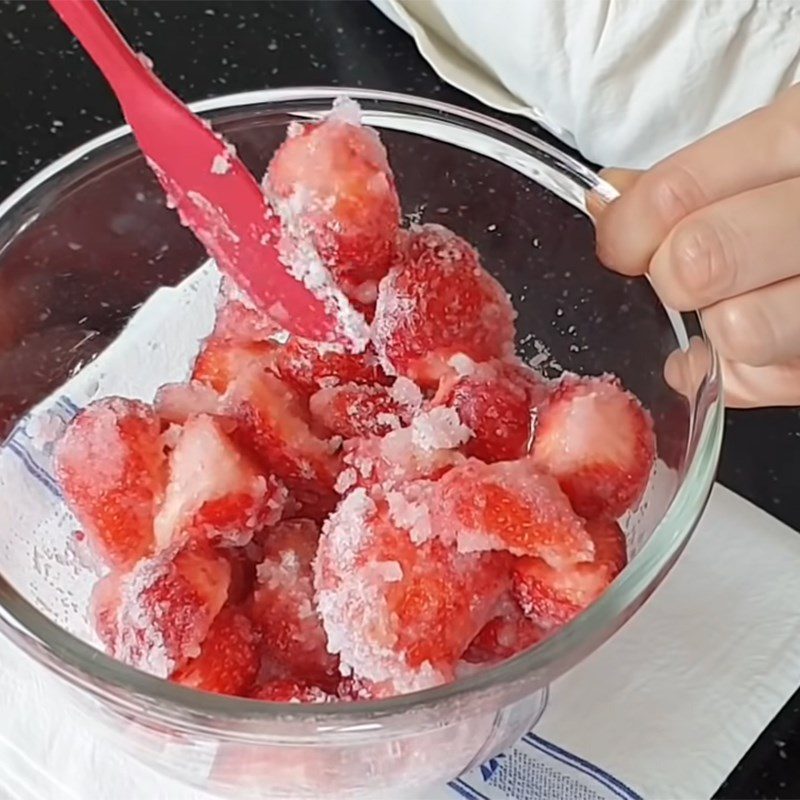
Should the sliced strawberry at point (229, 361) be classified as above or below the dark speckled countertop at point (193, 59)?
below

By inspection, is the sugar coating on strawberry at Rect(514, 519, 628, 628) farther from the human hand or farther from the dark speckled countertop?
the dark speckled countertop

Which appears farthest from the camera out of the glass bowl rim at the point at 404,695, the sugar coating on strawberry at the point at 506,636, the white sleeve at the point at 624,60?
the white sleeve at the point at 624,60

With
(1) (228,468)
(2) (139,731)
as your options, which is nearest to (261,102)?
(1) (228,468)

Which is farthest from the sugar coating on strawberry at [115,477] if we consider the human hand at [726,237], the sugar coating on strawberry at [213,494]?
the human hand at [726,237]

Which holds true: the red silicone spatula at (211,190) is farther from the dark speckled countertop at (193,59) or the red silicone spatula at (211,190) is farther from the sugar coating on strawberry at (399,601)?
the dark speckled countertop at (193,59)

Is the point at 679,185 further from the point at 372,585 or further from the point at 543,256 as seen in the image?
the point at 372,585

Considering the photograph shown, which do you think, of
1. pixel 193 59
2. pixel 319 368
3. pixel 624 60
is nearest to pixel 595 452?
pixel 319 368

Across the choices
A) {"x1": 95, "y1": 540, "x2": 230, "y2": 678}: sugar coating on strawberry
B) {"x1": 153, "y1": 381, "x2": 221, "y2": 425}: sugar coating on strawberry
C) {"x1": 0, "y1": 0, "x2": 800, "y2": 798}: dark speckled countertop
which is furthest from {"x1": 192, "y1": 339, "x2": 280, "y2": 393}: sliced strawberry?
{"x1": 0, "y1": 0, "x2": 800, "y2": 798}: dark speckled countertop

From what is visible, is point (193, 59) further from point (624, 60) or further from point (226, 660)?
point (226, 660)
